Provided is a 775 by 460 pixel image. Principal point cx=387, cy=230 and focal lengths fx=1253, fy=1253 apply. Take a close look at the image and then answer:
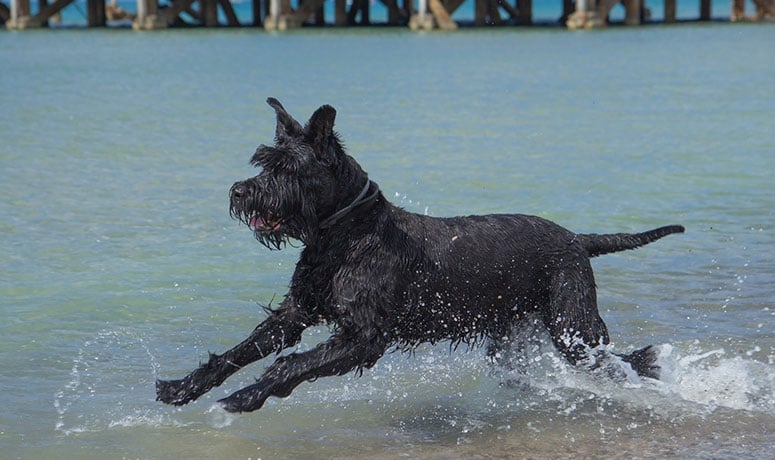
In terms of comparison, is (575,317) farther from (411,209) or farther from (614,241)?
(411,209)

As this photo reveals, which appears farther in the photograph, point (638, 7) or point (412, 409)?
point (638, 7)

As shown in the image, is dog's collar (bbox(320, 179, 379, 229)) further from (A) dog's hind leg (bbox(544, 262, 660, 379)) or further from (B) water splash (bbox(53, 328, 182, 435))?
(B) water splash (bbox(53, 328, 182, 435))

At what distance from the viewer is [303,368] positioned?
17.8 feet

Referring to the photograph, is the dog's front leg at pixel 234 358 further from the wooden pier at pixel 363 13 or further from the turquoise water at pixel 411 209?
the wooden pier at pixel 363 13

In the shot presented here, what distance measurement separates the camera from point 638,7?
4538 centimetres

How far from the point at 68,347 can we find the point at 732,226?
599 centimetres

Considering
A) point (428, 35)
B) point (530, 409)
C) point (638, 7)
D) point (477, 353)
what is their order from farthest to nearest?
point (638, 7)
point (428, 35)
point (477, 353)
point (530, 409)

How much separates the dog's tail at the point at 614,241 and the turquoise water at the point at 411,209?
56 centimetres

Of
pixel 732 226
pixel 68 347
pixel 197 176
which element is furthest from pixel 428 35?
pixel 68 347

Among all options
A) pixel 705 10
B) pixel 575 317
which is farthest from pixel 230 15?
pixel 575 317

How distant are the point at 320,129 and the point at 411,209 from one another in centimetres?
608

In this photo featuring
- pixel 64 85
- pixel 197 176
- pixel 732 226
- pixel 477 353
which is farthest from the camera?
pixel 64 85

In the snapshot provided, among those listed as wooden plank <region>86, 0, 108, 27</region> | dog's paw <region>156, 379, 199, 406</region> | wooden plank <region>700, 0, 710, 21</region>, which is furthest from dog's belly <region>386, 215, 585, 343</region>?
wooden plank <region>86, 0, 108, 27</region>

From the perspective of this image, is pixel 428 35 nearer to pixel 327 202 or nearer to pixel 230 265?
pixel 230 265
